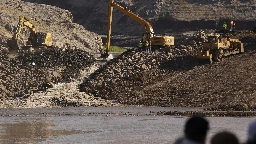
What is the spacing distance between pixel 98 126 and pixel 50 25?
Answer: 62319 mm

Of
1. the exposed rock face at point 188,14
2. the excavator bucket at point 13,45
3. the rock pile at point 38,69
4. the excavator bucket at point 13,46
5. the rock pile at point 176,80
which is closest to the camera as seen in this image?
the rock pile at point 176,80

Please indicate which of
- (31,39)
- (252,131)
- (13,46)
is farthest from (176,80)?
(252,131)

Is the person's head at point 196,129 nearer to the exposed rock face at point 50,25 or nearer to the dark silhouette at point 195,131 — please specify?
the dark silhouette at point 195,131

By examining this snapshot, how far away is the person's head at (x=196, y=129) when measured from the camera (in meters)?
7.21

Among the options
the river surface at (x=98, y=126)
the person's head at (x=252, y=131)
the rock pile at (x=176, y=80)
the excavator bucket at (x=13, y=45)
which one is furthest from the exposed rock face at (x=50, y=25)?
the person's head at (x=252, y=131)

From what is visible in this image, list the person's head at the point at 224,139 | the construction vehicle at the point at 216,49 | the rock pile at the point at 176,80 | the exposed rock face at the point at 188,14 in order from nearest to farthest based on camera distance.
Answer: the person's head at the point at 224,139 → the rock pile at the point at 176,80 → the construction vehicle at the point at 216,49 → the exposed rock face at the point at 188,14

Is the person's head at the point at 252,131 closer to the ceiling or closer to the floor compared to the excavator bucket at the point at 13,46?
closer to the ceiling

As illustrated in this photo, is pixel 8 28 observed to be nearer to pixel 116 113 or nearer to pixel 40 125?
pixel 116 113

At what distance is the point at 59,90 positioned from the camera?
58.6m

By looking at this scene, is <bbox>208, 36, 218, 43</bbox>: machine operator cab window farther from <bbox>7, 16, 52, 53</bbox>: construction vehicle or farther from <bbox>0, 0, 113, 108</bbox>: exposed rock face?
<bbox>7, 16, 52, 53</bbox>: construction vehicle

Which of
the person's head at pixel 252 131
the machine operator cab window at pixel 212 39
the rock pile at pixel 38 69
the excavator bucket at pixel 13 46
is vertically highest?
the machine operator cab window at pixel 212 39

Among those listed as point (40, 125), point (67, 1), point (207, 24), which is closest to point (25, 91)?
point (40, 125)

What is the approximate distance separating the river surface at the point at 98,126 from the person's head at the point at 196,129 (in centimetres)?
2150

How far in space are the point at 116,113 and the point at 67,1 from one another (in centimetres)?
12484
